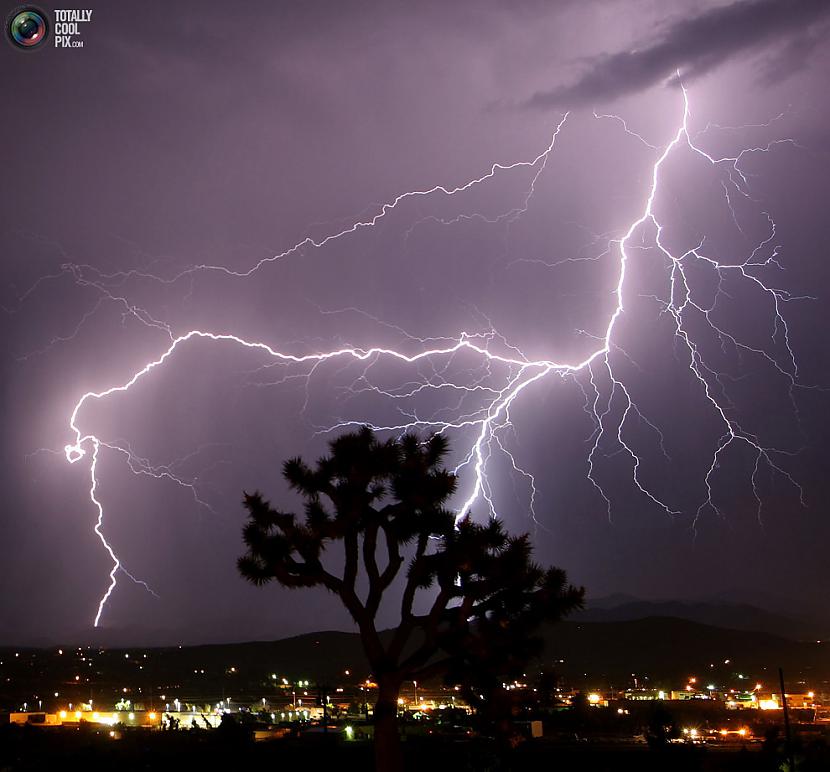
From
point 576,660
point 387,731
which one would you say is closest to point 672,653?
point 576,660

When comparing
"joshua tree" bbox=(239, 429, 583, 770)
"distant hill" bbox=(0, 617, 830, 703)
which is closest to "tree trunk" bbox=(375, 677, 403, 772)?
"joshua tree" bbox=(239, 429, 583, 770)

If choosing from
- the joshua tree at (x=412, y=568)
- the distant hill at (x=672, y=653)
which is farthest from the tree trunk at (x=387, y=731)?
the distant hill at (x=672, y=653)

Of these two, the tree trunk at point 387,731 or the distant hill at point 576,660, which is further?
the distant hill at point 576,660

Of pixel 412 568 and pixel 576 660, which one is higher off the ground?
pixel 412 568

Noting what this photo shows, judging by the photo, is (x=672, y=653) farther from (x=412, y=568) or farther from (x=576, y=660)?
(x=412, y=568)

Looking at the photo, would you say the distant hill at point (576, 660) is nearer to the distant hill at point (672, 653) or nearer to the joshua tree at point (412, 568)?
the distant hill at point (672, 653)

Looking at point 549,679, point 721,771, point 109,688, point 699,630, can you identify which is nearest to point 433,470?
point 549,679

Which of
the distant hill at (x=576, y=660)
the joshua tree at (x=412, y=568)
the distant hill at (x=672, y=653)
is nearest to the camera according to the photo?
the joshua tree at (x=412, y=568)

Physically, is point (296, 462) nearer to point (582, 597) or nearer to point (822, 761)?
point (582, 597)
